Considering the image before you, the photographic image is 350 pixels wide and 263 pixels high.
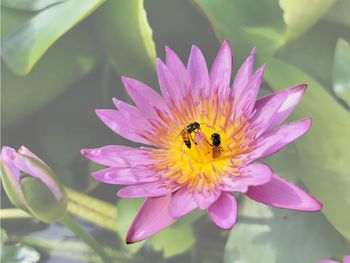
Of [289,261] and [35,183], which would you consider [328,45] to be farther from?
[35,183]

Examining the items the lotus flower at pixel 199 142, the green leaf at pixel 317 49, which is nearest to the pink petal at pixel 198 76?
the lotus flower at pixel 199 142

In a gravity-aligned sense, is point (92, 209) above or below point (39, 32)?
below

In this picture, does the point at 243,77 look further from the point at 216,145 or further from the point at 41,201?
the point at 41,201

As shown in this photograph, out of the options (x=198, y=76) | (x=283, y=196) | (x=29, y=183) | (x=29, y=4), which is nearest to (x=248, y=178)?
(x=283, y=196)

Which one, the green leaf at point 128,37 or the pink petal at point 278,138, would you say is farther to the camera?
the green leaf at point 128,37

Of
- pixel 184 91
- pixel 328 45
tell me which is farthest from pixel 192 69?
pixel 328 45

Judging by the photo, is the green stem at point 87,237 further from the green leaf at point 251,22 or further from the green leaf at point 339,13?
the green leaf at point 339,13
